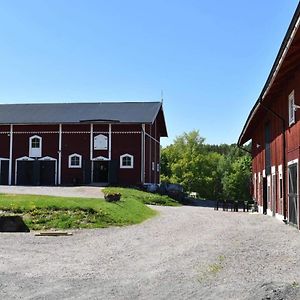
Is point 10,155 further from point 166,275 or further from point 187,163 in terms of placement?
point 166,275

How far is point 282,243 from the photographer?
45.0ft

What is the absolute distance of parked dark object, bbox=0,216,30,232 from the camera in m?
17.3

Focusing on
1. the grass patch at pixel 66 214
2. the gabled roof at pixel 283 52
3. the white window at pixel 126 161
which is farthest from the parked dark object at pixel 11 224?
the white window at pixel 126 161

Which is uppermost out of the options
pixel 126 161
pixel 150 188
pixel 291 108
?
pixel 126 161

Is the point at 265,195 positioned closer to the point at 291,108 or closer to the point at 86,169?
the point at 291,108

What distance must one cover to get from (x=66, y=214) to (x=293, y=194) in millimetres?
8027

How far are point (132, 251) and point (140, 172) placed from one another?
31858mm

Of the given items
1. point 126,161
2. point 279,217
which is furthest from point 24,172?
point 279,217

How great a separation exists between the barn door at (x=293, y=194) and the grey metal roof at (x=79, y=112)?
84.6ft

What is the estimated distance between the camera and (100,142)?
148 ft

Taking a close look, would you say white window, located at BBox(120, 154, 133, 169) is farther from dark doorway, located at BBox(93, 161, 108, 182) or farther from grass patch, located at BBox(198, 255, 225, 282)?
grass patch, located at BBox(198, 255, 225, 282)

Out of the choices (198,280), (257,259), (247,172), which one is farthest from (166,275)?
(247,172)

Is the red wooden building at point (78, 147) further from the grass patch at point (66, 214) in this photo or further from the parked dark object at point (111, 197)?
the grass patch at point (66, 214)

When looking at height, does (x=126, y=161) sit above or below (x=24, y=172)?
above
